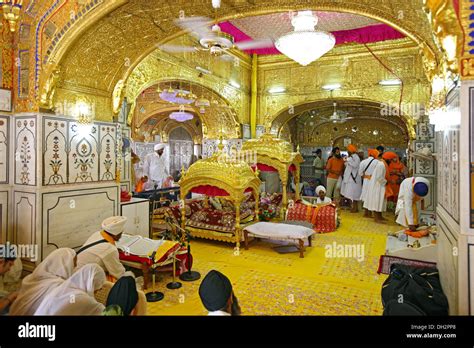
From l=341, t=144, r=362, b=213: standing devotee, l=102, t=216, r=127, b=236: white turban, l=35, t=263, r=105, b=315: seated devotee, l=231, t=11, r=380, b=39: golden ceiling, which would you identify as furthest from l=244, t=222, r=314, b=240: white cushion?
l=341, t=144, r=362, b=213: standing devotee

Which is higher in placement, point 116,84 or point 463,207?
point 116,84

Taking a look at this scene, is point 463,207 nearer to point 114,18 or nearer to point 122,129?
point 114,18

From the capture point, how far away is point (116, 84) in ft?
18.4

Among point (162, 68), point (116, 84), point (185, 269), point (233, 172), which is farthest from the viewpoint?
point (162, 68)

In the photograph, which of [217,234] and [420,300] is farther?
[217,234]

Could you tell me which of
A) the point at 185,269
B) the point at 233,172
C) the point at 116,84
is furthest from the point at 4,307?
the point at 233,172

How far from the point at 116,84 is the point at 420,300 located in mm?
5275

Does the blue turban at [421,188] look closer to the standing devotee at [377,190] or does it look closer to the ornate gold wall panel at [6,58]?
the standing devotee at [377,190]

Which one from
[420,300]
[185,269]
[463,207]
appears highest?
[463,207]

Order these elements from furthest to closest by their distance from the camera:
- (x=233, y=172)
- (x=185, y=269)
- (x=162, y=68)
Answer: (x=162, y=68)
(x=233, y=172)
(x=185, y=269)

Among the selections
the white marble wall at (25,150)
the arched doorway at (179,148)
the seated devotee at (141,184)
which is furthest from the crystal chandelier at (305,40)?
the arched doorway at (179,148)

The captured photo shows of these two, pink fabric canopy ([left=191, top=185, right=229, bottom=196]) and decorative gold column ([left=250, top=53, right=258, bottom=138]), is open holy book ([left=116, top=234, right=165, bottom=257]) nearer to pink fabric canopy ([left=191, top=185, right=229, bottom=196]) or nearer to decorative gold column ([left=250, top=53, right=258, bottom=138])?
pink fabric canopy ([left=191, top=185, right=229, bottom=196])

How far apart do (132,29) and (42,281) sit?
146 inches

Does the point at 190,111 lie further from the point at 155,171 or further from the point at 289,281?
the point at 289,281
